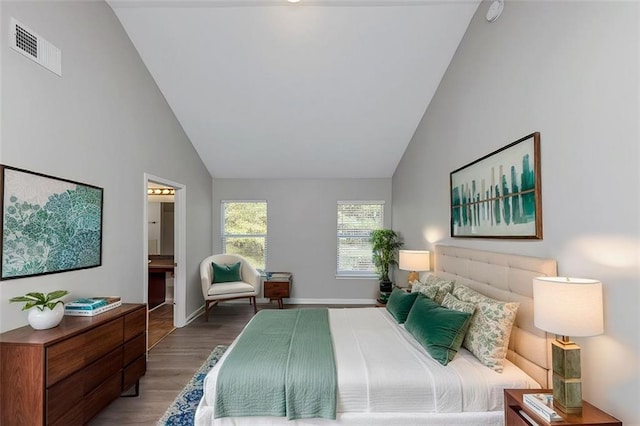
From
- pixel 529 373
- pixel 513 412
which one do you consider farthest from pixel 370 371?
pixel 529 373

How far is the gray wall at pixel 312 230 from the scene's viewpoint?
589 centimetres

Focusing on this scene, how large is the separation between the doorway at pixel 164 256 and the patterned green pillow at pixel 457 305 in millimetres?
3086

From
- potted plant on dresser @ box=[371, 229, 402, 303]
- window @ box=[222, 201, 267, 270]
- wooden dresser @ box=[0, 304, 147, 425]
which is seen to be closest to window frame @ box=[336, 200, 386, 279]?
potted plant on dresser @ box=[371, 229, 402, 303]

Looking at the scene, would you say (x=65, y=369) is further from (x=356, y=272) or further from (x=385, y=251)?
(x=356, y=272)

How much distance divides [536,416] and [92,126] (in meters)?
3.67

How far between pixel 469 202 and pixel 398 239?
249 cm

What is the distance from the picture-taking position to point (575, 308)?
1520 millimetres

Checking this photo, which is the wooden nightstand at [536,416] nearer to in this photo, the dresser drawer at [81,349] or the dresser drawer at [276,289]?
the dresser drawer at [81,349]

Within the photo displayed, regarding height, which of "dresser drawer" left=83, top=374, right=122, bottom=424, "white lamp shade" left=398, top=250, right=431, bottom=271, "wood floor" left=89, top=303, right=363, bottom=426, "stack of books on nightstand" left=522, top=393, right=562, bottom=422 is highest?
"white lamp shade" left=398, top=250, right=431, bottom=271

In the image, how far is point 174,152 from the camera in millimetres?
4324

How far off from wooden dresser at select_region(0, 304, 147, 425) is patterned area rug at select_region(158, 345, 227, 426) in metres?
0.41

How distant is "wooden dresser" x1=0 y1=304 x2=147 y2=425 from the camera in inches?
70.9

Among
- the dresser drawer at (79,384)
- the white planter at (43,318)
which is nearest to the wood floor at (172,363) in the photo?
the dresser drawer at (79,384)

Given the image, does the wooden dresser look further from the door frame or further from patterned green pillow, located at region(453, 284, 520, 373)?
patterned green pillow, located at region(453, 284, 520, 373)
